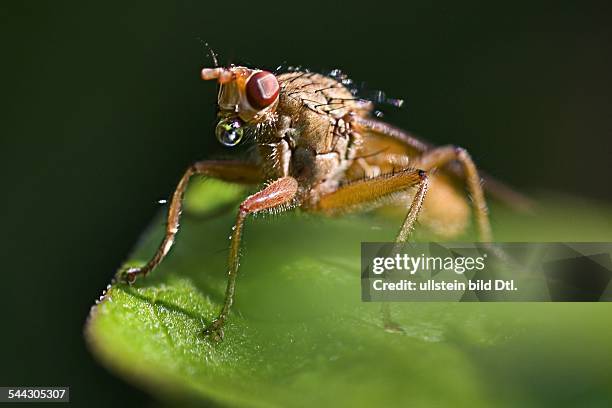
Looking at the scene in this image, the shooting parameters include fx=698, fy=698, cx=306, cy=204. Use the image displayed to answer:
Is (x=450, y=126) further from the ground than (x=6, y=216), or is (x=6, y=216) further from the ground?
(x=450, y=126)

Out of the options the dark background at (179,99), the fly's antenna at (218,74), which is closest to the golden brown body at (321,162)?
the fly's antenna at (218,74)

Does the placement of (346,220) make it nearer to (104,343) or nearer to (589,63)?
(104,343)

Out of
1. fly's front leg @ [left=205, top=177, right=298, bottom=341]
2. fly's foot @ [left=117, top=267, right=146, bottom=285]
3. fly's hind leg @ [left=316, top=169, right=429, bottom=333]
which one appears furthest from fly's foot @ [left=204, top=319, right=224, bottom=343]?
fly's hind leg @ [left=316, top=169, right=429, bottom=333]

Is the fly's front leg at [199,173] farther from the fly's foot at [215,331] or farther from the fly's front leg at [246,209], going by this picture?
the fly's foot at [215,331]

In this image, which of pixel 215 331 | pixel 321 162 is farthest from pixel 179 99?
pixel 215 331

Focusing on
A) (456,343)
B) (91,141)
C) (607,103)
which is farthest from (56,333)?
(607,103)

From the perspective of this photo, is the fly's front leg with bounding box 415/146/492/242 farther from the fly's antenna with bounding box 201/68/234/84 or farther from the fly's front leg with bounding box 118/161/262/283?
the fly's antenna with bounding box 201/68/234/84

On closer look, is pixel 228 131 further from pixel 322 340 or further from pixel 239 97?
pixel 322 340
